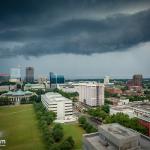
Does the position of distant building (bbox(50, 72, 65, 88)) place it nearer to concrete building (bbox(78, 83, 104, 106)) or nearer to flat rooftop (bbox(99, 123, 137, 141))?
concrete building (bbox(78, 83, 104, 106))

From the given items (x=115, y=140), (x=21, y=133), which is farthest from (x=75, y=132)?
(x=115, y=140)

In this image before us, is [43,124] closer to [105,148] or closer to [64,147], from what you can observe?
[64,147]

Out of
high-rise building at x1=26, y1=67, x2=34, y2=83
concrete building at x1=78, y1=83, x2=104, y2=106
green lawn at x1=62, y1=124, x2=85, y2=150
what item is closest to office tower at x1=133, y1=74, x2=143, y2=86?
concrete building at x1=78, y1=83, x2=104, y2=106

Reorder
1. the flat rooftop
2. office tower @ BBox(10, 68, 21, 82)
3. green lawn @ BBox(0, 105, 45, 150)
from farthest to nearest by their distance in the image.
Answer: office tower @ BBox(10, 68, 21, 82), green lawn @ BBox(0, 105, 45, 150), the flat rooftop

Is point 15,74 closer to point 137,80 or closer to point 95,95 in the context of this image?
point 137,80

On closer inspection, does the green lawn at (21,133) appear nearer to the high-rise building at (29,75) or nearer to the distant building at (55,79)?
the distant building at (55,79)
